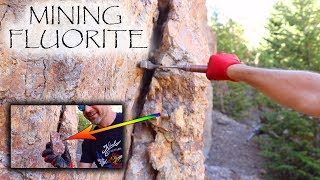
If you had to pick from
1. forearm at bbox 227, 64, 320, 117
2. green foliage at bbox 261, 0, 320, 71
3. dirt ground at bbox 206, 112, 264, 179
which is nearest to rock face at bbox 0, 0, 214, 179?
forearm at bbox 227, 64, 320, 117

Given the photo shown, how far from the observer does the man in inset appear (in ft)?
9.02

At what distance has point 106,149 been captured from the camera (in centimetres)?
277

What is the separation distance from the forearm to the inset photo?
1.46 m

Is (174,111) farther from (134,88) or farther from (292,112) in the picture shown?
(292,112)

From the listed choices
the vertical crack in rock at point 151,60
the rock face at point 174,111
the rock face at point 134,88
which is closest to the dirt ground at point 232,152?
the rock face at point 174,111

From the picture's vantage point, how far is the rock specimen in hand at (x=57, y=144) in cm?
274

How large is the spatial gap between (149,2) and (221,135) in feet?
22.5

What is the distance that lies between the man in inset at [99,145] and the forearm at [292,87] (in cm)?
145

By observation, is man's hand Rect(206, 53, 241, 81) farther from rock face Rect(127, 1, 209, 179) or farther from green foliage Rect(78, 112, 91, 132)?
rock face Rect(127, 1, 209, 179)

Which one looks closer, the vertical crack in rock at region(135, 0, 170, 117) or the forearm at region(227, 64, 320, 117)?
the forearm at region(227, 64, 320, 117)

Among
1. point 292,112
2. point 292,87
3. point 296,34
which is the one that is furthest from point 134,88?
point 296,34

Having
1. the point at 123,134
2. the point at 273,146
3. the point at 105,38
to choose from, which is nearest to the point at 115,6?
the point at 105,38

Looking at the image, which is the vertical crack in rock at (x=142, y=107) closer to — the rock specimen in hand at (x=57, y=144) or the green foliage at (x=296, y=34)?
the rock specimen in hand at (x=57, y=144)

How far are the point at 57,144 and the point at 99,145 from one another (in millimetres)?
279
